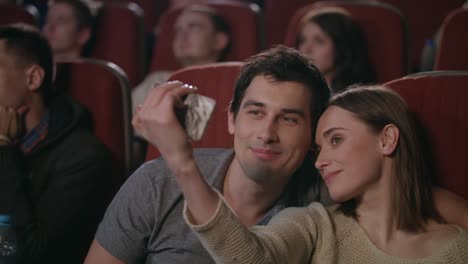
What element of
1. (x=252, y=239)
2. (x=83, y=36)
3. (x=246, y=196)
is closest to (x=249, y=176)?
(x=246, y=196)

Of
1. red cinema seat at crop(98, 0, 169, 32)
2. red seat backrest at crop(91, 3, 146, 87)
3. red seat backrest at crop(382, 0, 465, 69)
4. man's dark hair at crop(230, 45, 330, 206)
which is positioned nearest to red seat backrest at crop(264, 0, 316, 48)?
red seat backrest at crop(382, 0, 465, 69)

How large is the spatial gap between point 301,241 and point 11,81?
2.93 ft

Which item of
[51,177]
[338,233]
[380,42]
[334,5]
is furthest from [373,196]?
[334,5]

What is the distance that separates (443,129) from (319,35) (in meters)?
0.89

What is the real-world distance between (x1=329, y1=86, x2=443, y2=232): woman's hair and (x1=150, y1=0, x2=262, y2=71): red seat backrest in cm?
107

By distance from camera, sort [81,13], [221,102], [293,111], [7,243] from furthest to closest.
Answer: [81,13] < [221,102] < [7,243] < [293,111]

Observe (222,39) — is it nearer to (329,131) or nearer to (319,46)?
(319,46)

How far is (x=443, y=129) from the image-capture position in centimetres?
142

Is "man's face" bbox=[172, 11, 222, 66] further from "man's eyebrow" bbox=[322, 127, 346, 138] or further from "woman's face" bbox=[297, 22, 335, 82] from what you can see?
"man's eyebrow" bbox=[322, 127, 346, 138]

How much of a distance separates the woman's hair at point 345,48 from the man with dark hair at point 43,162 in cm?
79

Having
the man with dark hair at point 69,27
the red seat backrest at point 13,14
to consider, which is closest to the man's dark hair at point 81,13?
the man with dark hair at point 69,27

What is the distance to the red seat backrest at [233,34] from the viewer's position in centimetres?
239

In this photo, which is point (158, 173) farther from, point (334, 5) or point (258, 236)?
point (334, 5)

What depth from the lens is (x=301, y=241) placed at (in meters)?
1.22
